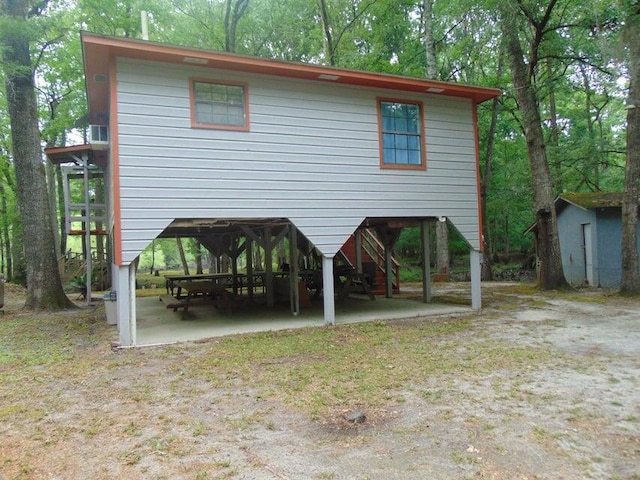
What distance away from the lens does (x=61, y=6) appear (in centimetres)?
1412

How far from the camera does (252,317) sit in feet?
30.8

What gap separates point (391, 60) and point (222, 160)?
1527 centimetres

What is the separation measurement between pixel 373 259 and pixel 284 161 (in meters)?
7.70

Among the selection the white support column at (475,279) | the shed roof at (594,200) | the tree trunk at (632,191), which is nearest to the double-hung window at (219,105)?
the white support column at (475,279)

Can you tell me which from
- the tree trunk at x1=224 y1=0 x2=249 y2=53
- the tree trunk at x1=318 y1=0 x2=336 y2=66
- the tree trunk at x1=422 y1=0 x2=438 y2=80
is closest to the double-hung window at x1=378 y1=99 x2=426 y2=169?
the tree trunk at x1=422 y1=0 x2=438 y2=80

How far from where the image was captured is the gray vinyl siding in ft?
22.7

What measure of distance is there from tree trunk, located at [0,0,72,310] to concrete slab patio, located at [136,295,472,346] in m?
2.44

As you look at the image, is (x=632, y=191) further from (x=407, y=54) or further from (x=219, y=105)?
(x=407, y=54)

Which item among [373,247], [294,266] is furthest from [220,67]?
[373,247]

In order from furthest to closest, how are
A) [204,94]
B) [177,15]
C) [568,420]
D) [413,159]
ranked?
[177,15], [413,159], [204,94], [568,420]

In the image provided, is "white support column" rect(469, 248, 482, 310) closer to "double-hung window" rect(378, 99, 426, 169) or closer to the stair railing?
"double-hung window" rect(378, 99, 426, 169)

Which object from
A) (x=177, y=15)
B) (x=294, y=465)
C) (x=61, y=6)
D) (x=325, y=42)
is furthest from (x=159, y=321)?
(x=177, y=15)

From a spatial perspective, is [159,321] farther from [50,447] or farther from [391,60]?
[391,60]

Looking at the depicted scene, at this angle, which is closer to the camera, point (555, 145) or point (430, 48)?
point (430, 48)
